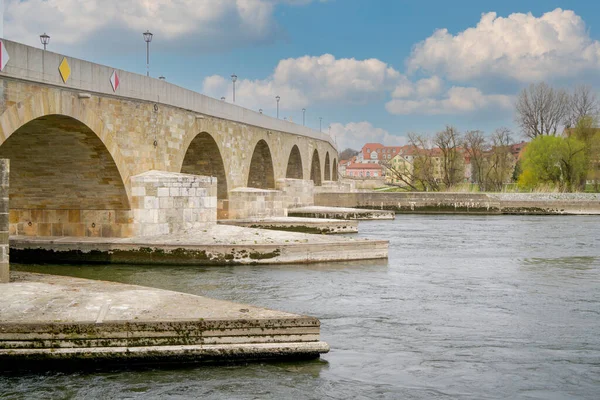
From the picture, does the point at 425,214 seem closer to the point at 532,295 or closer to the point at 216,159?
the point at 216,159

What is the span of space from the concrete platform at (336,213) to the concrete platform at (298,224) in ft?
17.7

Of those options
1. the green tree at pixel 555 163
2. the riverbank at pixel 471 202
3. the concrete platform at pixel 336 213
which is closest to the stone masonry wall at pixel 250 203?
the concrete platform at pixel 336 213

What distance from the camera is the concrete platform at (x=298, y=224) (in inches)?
885

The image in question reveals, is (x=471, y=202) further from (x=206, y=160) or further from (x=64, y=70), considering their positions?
(x=64, y=70)

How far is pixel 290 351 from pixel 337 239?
9314 millimetres

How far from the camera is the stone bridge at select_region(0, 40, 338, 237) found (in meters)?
12.8

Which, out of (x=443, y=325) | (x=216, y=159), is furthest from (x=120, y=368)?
(x=216, y=159)

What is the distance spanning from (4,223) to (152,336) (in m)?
3.78

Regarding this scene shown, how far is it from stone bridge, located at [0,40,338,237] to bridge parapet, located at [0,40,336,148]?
0.02m

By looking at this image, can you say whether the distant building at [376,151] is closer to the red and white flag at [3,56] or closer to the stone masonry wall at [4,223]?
the red and white flag at [3,56]

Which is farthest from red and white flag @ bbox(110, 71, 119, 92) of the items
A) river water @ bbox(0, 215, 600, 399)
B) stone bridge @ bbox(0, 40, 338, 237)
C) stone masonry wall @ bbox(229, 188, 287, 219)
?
stone masonry wall @ bbox(229, 188, 287, 219)

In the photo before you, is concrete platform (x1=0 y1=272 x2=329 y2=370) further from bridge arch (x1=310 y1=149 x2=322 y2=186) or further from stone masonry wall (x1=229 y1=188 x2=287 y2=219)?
bridge arch (x1=310 y1=149 x2=322 y2=186)

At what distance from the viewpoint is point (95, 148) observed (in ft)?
50.5

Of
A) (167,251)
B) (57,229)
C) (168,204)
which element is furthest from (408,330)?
(57,229)
